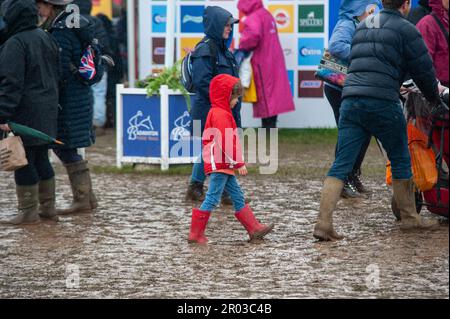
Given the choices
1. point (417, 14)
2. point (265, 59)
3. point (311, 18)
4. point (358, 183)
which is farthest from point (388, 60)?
point (311, 18)

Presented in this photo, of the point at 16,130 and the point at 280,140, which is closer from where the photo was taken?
the point at 16,130

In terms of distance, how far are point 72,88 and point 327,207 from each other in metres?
2.60

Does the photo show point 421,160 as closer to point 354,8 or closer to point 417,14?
point 354,8

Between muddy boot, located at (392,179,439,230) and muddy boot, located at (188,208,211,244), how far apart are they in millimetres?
1425

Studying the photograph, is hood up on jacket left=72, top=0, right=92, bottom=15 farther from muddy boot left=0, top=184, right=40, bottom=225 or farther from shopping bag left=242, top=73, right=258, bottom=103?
muddy boot left=0, top=184, right=40, bottom=225

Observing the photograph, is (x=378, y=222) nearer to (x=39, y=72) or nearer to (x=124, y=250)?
(x=124, y=250)

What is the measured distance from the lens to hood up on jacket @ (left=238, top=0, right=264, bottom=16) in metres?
15.1

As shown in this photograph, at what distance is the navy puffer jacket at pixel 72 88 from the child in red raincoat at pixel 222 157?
164cm

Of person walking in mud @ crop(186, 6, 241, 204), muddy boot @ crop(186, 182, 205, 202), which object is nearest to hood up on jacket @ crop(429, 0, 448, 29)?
person walking in mud @ crop(186, 6, 241, 204)

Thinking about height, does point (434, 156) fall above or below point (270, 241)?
above

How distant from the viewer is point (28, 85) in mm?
9242
